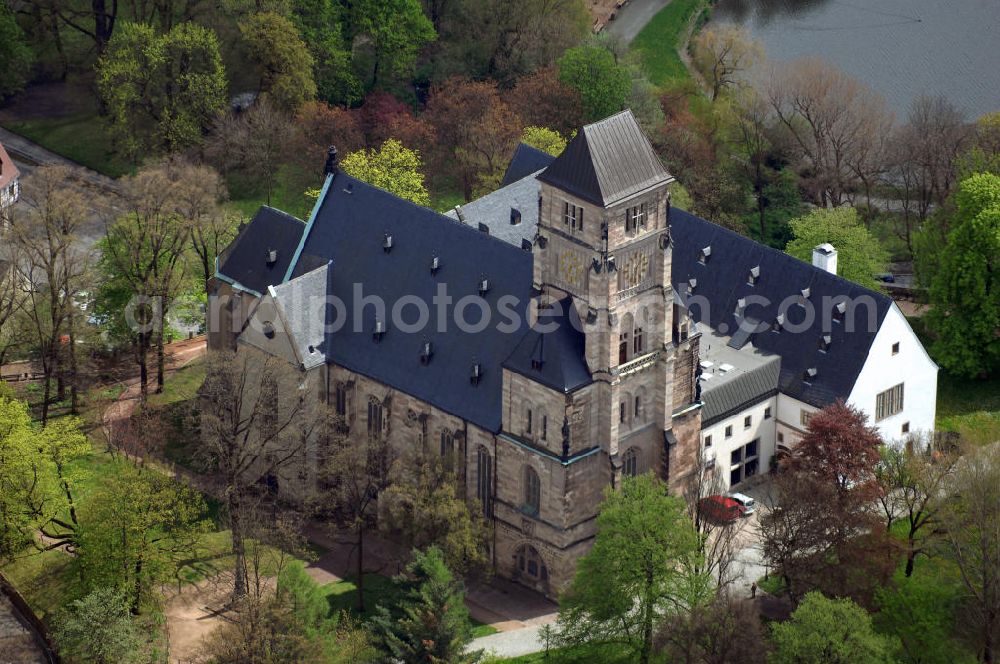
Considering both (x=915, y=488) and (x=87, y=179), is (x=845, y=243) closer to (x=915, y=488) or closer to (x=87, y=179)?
(x=915, y=488)

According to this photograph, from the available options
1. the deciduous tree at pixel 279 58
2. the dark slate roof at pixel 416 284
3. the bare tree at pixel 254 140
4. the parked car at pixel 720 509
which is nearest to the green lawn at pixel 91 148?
the bare tree at pixel 254 140

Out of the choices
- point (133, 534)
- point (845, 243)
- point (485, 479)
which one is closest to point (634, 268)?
point (485, 479)

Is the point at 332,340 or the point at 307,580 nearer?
the point at 307,580

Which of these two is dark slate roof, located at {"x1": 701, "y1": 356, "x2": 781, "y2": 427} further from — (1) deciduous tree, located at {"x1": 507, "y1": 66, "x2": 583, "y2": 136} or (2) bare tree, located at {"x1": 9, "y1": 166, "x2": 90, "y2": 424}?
(1) deciduous tree, located at {"x1": 507, "y1": 66, "x2": 583, "y2": 136}

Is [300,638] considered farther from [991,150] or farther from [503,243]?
[991,150]

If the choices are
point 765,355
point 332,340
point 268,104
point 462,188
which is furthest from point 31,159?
point 765,355

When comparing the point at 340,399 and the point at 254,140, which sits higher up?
the point at 254,140

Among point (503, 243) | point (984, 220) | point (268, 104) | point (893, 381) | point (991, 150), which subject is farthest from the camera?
point (268, 104)

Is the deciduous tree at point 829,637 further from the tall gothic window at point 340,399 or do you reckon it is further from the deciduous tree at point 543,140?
the deciduous tree at point 543,140
